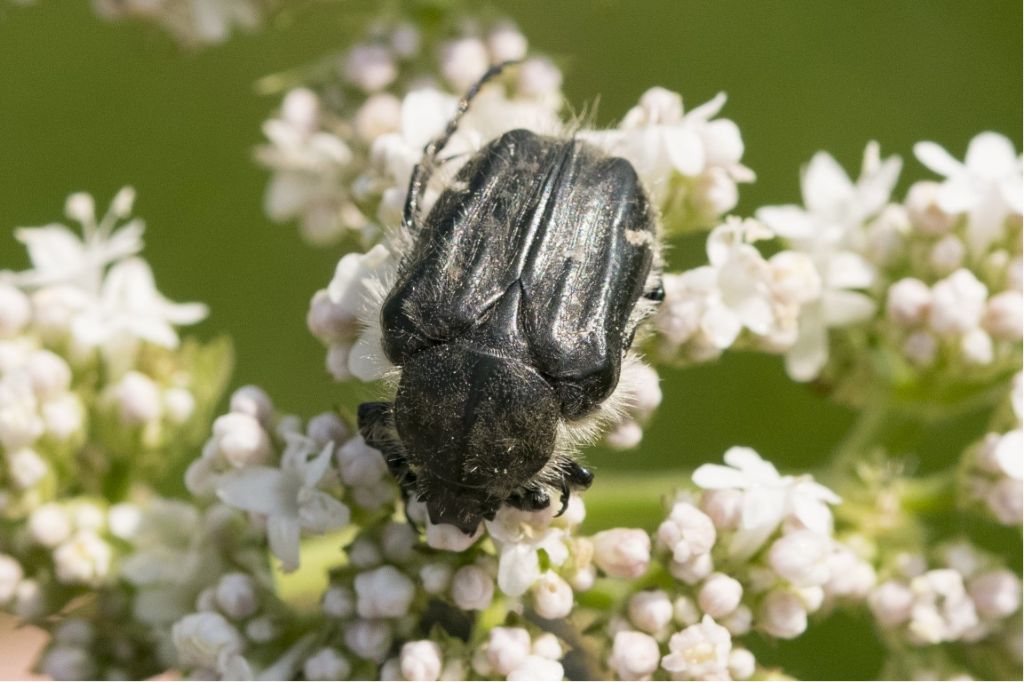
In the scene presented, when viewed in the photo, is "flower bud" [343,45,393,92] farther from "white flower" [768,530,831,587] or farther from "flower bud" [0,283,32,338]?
"white flower" [768,530,831,587]

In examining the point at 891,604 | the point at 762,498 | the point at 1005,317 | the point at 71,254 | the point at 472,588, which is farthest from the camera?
the point at 71,254

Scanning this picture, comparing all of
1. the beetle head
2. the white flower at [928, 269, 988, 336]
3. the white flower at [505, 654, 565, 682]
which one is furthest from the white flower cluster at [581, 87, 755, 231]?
the white flower at [505, 654, 565, 682]

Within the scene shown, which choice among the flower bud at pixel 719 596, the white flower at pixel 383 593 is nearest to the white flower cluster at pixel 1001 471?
the flower bud at pixel 719 596

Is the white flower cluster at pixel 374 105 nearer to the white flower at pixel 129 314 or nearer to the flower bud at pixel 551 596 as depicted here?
the white flower at pixel 129 314

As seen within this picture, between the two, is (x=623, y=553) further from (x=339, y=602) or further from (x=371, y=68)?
(x=371, y=68)

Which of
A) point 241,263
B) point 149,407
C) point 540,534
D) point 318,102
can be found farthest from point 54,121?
point 540,534

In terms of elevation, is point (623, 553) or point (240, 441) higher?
point (240, 441)

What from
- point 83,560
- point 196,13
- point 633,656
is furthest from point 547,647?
point 196,13

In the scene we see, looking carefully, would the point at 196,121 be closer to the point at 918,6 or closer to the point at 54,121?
the point at 54,121
